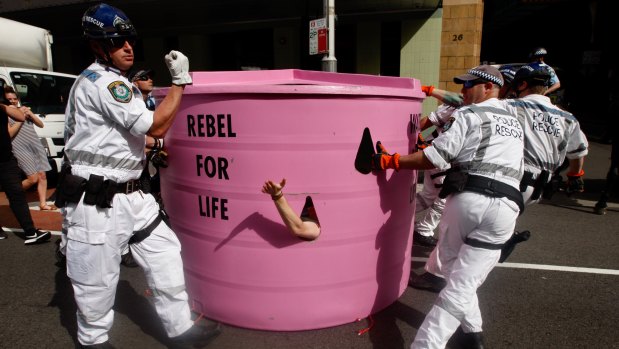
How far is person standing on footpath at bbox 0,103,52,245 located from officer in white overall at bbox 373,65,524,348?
4371 millimetres

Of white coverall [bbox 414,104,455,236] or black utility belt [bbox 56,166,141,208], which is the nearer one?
black utility belt [bbox 56,166,141,208]

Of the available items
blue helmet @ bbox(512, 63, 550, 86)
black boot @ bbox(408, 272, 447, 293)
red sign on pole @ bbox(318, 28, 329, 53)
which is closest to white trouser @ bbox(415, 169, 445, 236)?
black boot @ bbox(408, 272, 447, 293)

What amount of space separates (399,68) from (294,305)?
11310mm

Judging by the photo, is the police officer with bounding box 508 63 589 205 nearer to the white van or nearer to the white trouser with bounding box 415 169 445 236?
the white trouser with bounding box 415 169 445 236

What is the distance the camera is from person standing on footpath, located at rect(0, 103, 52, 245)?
171 inches

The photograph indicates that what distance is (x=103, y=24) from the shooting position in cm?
214

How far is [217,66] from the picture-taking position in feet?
49.1

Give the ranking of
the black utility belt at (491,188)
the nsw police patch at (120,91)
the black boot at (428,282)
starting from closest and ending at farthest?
the nsw police patch at (120,91) < the black utility belt at (491,188) < the black boot at (428,282)

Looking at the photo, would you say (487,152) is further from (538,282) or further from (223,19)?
(223,19)

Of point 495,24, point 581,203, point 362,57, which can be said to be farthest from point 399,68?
point 495,24

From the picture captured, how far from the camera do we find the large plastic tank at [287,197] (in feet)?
8.11

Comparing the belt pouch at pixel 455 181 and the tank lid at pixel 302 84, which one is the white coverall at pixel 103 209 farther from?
the belt pouch at pixel 455 181

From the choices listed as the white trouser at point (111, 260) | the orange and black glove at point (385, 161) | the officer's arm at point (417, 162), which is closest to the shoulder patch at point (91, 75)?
the white trouser at point (111, 260)

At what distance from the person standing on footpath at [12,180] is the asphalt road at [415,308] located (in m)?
0.17
